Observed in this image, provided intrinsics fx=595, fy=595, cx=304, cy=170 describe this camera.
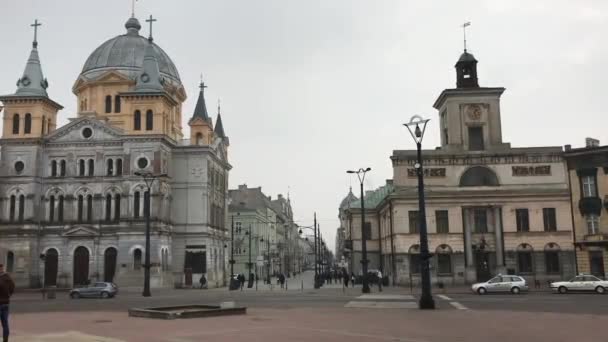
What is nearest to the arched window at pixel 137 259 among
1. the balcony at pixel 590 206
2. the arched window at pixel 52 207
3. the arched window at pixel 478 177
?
the arched window at pixel 52 207

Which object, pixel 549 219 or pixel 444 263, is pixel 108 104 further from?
pixel 549 219

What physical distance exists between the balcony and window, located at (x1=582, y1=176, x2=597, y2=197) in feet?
1.81

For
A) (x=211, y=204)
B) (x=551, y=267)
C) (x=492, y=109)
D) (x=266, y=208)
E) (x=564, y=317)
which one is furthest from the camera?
(x=266, y=208)

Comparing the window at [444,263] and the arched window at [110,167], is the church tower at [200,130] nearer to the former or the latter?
the arched window at [110,167]

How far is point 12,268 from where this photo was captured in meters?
60.4

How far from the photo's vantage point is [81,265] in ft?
200

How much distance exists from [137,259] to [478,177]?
3474cm

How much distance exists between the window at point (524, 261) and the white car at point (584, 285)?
13.4m

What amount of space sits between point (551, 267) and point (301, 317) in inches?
1545

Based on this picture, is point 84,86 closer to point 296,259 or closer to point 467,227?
point 467,227

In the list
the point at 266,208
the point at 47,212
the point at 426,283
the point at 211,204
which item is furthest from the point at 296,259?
the point at 426,283

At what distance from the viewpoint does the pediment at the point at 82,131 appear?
63.0 meters

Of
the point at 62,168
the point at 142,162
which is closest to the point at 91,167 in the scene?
the point at 62,168

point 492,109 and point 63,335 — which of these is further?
point 492,109
